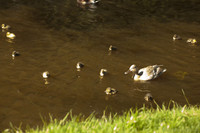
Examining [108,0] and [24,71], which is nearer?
[24,71]

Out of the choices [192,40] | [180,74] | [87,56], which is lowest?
[180,74]

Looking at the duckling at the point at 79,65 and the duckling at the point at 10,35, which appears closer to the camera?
the duckling at the point at 79,65

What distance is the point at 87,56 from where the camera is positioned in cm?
1256

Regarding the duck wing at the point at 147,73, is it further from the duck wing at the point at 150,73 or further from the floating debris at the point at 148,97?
the floating debris at the point at 148,97

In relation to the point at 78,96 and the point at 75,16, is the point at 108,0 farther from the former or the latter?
the point at 78,96

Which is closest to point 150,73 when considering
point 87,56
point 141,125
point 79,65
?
point 79,65

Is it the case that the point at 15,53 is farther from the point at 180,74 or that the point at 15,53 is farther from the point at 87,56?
the point at 180,74

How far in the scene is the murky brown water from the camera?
30.1 feet

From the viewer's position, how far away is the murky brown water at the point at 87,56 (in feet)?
30.1

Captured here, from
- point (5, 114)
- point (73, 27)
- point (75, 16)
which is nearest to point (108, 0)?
point (75, 16)

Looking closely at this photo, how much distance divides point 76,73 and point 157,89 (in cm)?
306

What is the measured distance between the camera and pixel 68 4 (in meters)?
20.6

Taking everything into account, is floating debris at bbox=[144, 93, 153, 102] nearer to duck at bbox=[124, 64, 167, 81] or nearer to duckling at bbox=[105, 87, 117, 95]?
duckling at bbox=[105, 87, 117, 95]

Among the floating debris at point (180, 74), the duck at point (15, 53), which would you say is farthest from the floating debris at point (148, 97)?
the duck at point (15, 53)
